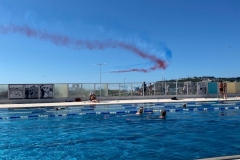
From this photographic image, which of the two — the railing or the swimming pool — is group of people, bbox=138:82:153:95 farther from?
the swimming pool

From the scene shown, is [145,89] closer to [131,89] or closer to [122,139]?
[131,89]

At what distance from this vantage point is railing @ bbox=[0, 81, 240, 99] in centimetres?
2348

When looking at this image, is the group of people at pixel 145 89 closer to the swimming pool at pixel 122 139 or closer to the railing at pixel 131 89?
the railing at pixel 131 89

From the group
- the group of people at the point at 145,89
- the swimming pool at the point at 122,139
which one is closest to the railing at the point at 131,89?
the group of people at the point at 145,89

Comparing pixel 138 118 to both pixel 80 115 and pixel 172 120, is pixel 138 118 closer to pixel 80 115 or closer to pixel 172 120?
pixel 172 120

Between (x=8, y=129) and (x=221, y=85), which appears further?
(x=221, y=85)

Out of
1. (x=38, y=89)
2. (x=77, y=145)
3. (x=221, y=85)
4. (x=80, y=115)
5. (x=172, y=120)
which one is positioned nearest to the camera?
(x=77, y=145)

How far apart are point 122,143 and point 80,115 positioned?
7000 millimetres

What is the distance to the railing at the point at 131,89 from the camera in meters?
23.5

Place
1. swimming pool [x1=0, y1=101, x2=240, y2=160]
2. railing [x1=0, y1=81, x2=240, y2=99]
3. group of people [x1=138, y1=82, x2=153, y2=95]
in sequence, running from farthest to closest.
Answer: group of people [x1=138, y1=82, x2=153, y2=95], railing [x1=0, y1=81, x2=240, y2=99], swimming pool [x1=0, y1=101, x2=240, y2=160]

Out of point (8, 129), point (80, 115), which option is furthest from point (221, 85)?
point (8, 129)

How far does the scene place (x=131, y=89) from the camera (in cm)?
2575

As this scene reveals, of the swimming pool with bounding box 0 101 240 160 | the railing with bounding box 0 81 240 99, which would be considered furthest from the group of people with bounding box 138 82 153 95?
the swimming pool with bounding box 0 101 240 160

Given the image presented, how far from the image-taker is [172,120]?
1249cm
